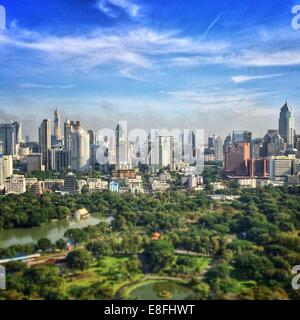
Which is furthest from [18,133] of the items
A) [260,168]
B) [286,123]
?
[260,168]

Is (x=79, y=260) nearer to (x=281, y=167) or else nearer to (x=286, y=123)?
(x=286, y=123)

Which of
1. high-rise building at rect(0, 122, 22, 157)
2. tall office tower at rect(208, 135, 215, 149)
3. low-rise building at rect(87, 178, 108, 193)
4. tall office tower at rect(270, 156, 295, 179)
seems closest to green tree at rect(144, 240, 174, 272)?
tall office tower at rect(208, 135, 215, 149)

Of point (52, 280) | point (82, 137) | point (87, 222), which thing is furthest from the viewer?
point (82, 137)

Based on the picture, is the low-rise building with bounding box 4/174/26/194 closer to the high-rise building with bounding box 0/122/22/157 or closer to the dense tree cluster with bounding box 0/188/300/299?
the high-rise building with bounding box 0/122/22/157

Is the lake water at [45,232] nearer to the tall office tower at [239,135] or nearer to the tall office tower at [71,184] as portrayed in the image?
the tall office tower at [71,184]

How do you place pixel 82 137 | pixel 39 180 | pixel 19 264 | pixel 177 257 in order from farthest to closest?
pixel 39 180, pixel 82 137, pixel 177 257, pixel 19 264
